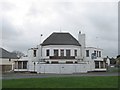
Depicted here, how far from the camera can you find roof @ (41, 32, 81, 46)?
220 feet

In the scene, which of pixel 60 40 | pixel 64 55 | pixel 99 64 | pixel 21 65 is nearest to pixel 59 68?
pixel 64 55

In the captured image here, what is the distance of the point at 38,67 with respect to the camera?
58.6 m

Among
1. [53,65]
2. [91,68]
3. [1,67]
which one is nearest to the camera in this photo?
[53,65]

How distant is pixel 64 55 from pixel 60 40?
202 inches

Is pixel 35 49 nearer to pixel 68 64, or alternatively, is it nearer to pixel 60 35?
pixel 60 35

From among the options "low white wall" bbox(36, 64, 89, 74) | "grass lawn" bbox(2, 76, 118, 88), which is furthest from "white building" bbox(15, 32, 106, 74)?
"grass lawn" bbox(2, 76, 118, 88)

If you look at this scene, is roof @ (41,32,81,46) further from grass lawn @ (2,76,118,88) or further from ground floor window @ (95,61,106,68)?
grass lawn @ (2,76,118,88)

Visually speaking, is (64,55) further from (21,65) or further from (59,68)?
(21,65)

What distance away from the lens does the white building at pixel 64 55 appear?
6128 centimetres

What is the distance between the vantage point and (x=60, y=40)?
6812 cm

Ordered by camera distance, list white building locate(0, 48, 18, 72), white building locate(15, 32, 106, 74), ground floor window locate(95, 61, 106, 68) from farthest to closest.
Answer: white building locate(0, 48, 18, 72) → ground floor window locate(95, 61, 106, 68) → white building locate(15, 32, 106, 74)

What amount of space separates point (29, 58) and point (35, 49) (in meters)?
3.09

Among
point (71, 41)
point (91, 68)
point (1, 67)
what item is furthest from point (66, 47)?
point (1, 67)

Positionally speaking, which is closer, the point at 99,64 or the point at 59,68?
the point at 59,68
